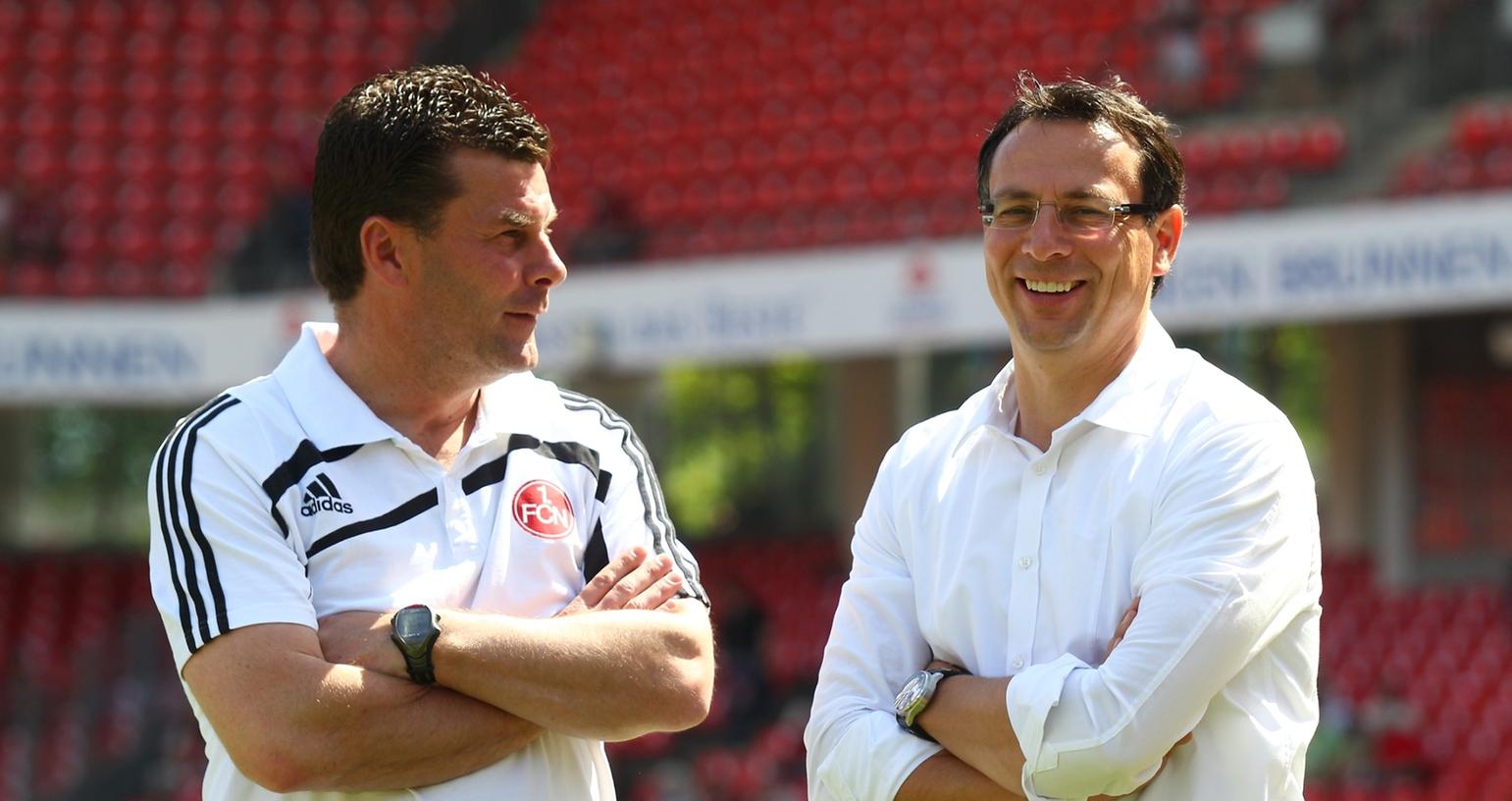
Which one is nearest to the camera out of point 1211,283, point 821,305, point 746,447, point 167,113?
point 1211,283

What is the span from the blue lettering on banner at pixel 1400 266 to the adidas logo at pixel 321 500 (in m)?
8.38

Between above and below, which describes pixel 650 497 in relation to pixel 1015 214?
below

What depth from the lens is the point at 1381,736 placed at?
10031 mm

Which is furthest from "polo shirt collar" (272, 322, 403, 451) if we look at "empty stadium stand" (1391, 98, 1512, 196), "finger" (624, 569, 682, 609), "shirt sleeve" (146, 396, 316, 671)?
"empty stadium stand" (1391, 98, 1512, 196)

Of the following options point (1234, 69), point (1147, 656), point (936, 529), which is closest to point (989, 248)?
point (936, 529)

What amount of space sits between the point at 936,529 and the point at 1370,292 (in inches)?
316

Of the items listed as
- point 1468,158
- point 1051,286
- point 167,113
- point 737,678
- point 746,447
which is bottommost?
point 746,447

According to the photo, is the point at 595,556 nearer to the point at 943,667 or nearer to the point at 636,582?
the point at 636,582

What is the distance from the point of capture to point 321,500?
301 centimetres

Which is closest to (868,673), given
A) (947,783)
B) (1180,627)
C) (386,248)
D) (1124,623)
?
(947,783)

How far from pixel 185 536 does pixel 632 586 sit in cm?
68

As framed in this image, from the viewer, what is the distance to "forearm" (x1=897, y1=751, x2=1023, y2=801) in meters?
2.91

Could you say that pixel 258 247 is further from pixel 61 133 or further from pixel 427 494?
pixel 427 494

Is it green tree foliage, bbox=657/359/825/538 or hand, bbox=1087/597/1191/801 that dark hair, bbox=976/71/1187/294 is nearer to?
hand, bbox=1087/597/1191/801
